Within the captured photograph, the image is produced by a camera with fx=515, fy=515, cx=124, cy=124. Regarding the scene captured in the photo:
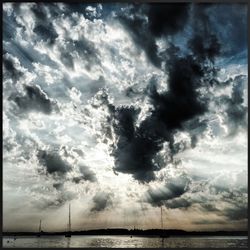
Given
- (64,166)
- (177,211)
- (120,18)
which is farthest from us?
(177,211)

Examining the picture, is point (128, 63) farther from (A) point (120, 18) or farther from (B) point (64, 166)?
(B) point (64, 166)

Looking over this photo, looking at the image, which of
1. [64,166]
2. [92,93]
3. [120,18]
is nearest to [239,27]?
[120,18]

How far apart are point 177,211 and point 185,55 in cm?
325

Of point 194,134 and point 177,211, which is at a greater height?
Answer: point 194,134

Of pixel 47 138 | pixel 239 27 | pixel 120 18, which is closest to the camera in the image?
pixel 239 27

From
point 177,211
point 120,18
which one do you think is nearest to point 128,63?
point 120,18

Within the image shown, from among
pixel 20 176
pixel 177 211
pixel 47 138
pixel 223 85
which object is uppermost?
pixel 223 85

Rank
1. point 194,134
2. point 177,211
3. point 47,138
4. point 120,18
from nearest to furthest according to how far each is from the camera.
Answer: point 120,18, point 47,138, point 194,134, point 177,211

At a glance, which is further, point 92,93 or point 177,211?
point 177,211

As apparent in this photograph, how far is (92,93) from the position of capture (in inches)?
270

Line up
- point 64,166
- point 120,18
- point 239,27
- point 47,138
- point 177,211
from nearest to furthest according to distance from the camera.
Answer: point 239,27
point 120,18
point 47,138
point 64,166
point 177,211

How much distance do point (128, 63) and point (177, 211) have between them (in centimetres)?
317

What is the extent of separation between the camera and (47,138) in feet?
21.2

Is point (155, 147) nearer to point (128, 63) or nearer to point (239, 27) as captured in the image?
point (128, 63)
